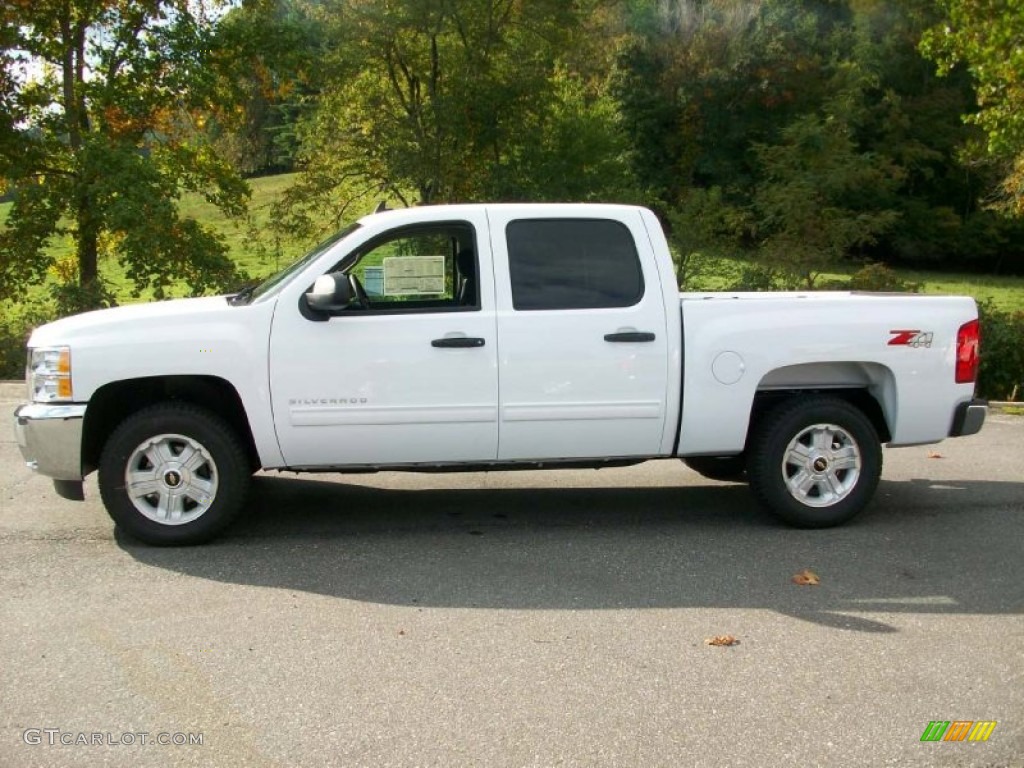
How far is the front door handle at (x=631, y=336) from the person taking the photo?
6.14 m

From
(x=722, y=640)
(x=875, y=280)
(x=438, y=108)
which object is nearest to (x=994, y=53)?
(x=875, y=280)

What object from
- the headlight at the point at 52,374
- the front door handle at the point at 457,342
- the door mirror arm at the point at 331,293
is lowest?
the headlight at the point at 52,374

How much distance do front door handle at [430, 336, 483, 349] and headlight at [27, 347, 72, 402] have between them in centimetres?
207

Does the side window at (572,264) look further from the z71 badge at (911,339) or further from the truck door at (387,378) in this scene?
the z71 badge at (911,339)

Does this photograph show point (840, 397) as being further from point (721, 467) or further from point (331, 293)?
point (331, 293)

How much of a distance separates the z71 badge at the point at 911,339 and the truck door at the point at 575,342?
145 cm

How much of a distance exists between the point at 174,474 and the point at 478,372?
6.10 ft

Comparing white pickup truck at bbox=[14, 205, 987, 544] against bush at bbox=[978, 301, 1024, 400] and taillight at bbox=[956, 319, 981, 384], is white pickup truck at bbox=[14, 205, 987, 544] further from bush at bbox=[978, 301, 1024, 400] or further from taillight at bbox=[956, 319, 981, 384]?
bush at bbox=[978, 301, 1024, 400]

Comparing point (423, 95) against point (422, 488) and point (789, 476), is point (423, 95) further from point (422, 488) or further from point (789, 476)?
point (789, 476)

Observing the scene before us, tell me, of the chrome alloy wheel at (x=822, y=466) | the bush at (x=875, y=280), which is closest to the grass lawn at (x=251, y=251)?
the bush at (x=875, y=280)

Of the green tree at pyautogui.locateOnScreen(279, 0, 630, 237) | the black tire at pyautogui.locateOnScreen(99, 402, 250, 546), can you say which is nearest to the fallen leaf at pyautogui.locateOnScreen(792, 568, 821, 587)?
the black tire at pyautogui.locateOnScreen(99, 402, 250, 546)

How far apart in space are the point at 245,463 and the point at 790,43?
127ft

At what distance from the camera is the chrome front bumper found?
5902mm

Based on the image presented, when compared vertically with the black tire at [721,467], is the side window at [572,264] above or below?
above
